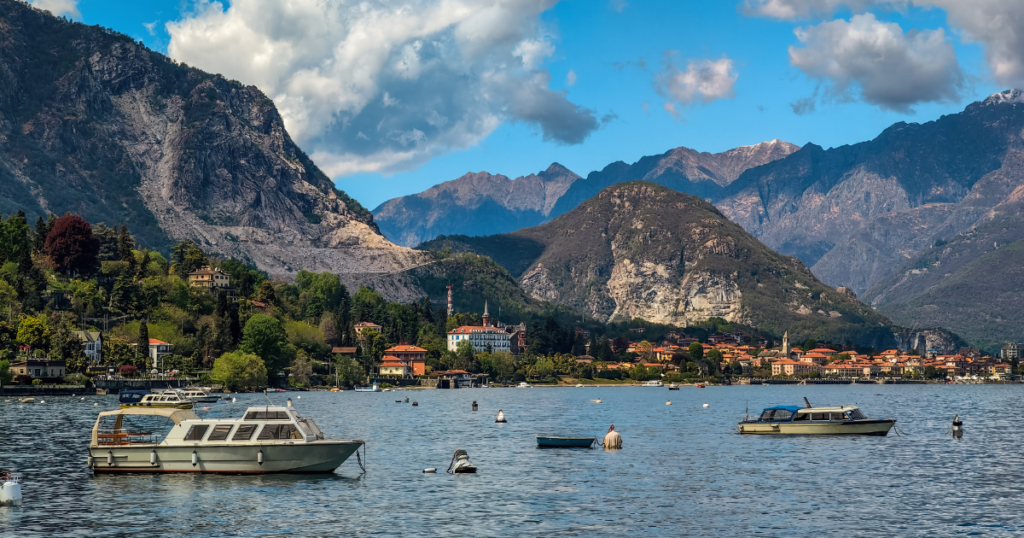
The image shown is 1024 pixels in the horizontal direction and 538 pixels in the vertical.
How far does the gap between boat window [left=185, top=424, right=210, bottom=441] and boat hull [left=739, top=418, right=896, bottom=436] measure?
210 feet

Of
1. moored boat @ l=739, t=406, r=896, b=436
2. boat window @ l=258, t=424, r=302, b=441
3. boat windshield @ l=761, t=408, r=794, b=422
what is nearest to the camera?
boat window @ l=258, t=424, r=302, b=441

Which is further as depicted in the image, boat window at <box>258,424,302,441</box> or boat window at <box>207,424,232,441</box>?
boat window at <box>207,424,232,441</box>

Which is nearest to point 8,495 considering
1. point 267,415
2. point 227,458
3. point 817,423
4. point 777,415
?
point 227,458

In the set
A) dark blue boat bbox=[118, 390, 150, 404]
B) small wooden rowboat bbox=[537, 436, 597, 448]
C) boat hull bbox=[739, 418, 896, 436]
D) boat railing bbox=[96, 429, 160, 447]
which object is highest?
dark blue boat bbox=[118, 390, 150, 404]

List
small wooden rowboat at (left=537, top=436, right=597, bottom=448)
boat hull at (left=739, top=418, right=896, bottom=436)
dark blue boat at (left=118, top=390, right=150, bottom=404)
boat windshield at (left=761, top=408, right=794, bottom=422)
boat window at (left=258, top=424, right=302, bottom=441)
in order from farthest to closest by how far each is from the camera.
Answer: dark blue boat at (left=118, top=390, right=150, bottom=404), boat windshield at (left=761, top=408, right=794, bottom=422), boat hull at (left=739, top=418, right=896, bottom=436), small wooden rowboat at (left=537, top=436, right=597, bottom=448), boat window at (left=258, top=424, right=302, bottom=441)

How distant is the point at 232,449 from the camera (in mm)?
75938

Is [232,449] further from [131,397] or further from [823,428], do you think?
[131,397]

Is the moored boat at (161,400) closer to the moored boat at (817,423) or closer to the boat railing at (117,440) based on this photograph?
the boat railing at (117,440)

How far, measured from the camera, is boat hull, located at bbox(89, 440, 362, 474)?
76062mm

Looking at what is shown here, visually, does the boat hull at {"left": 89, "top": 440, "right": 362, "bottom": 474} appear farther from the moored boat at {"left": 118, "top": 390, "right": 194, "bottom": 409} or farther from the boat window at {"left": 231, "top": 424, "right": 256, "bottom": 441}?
the moored boat at {"left": 118, "top": 390, "right": 194, "bottom": 409}

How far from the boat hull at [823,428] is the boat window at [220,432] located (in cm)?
6297

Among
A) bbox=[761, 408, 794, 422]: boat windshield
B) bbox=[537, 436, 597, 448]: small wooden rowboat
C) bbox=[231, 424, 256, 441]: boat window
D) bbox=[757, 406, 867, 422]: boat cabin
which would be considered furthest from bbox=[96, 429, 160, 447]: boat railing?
bbox=[757, 406, 867, 422]: boat cabin

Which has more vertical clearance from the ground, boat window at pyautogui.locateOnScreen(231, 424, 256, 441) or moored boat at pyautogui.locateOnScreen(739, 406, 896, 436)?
boat window at pyautogui.locateOnScreen(231, 424, 256, 441)

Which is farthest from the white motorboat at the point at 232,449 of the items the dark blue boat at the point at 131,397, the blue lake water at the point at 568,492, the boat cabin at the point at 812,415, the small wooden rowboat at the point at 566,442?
the dark blue boat at the point at 131,397
